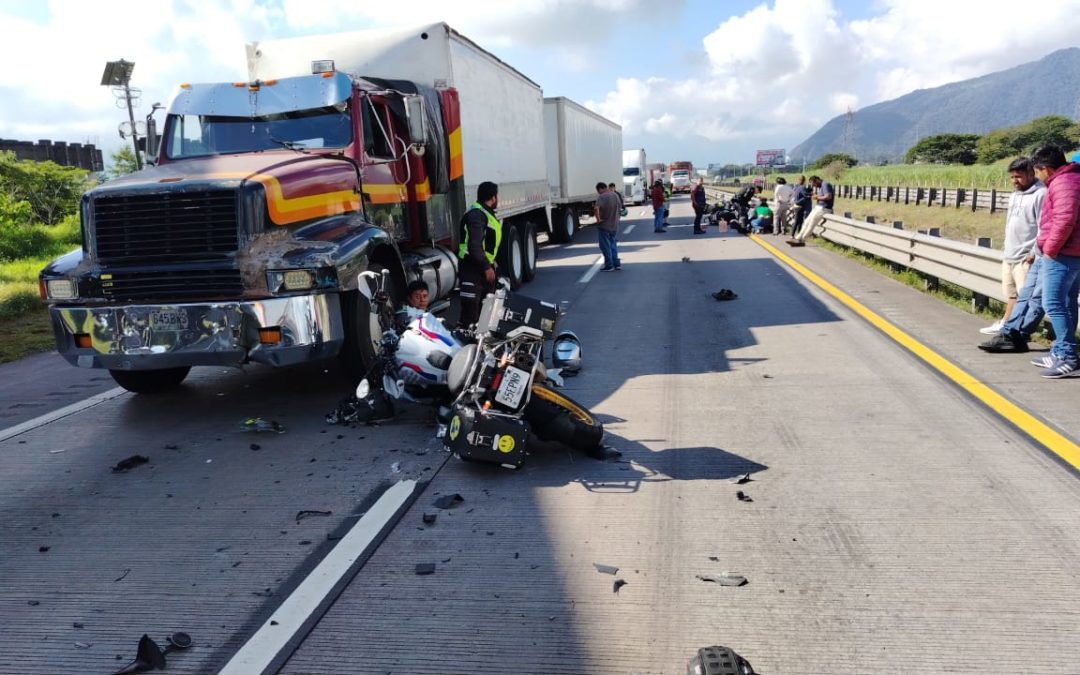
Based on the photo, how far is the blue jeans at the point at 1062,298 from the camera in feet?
21.6

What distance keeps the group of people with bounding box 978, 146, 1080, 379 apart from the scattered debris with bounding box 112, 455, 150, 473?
22.8ft

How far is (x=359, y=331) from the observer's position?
6.82 m

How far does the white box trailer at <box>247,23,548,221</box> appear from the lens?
10516 mm

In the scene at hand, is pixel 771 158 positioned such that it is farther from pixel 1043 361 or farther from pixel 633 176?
pixel 1043 361

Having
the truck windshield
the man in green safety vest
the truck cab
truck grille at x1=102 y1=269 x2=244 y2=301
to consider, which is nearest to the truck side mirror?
the truck windshield

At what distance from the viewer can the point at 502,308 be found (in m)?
5.00

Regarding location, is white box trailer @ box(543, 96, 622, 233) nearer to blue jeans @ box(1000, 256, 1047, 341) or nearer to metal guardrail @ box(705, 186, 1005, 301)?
metal guardrail @ box(705, 186, 1005, 301)

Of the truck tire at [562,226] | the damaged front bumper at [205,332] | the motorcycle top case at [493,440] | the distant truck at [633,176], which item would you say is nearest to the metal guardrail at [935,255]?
the motorcycle top case at [493,440]

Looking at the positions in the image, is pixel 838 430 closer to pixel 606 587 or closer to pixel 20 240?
pixel 606 587

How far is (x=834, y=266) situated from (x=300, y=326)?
1168 cm

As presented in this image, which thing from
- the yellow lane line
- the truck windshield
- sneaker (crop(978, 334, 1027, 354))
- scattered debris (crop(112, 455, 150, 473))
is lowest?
scattered debris (crop(112, 455, 150, 473))

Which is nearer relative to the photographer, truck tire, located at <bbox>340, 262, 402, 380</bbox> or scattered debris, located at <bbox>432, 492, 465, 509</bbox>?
scattered debris, located at <bbox>432, 492, 465, 509</bbox>

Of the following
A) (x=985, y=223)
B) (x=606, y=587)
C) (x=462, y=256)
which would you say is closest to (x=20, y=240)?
(x=462, y=256)

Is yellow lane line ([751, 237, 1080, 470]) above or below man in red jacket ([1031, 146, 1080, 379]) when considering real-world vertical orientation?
below
